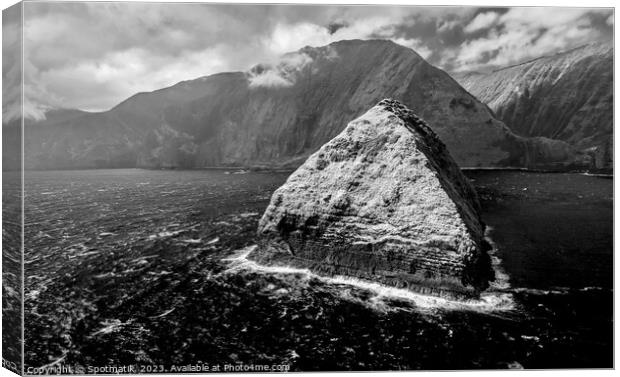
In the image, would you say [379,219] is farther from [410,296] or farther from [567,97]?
[567,97]

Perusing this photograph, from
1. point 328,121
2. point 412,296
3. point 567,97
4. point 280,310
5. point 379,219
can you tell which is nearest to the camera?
point 280,310

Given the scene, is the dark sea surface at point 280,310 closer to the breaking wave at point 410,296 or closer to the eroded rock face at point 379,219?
the breaking wave at point 410,296

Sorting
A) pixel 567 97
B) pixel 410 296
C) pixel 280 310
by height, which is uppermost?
pixel 567 97

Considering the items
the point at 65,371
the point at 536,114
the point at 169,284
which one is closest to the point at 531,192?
the point at 536,114

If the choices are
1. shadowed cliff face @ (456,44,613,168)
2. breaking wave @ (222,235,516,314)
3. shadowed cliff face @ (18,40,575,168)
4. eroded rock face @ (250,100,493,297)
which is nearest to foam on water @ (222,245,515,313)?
breaking wave @ (222,235,516,314)

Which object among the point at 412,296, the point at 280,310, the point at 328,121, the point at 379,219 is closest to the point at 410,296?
the point at 412,296

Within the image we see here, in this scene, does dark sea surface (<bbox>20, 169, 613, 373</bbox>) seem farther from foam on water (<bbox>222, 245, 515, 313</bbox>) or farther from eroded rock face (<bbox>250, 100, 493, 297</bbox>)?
eroded rock face (<bbox>250, 100, 493, 297</bbox>)

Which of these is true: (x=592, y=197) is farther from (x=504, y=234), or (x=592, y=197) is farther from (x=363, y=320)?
(x=363, y=320)
